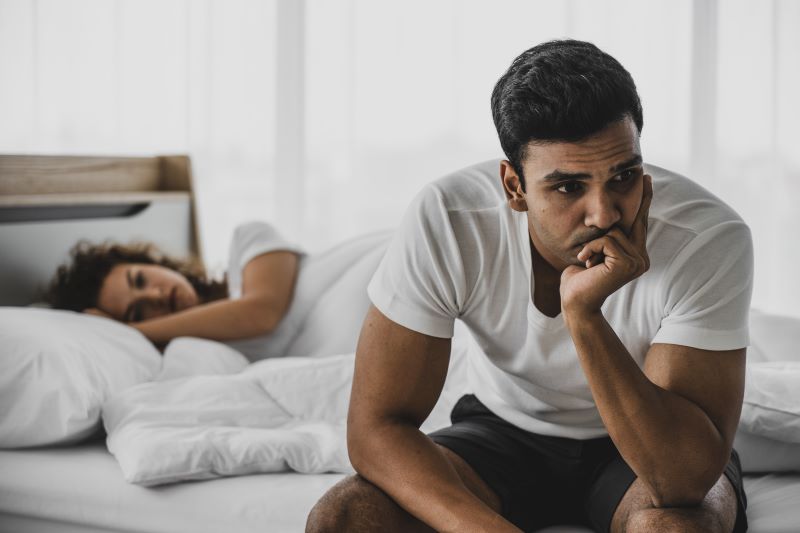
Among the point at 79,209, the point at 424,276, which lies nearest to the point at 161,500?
the point at 424,276

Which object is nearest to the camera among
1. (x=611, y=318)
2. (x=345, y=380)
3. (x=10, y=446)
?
(x=611, y=318)

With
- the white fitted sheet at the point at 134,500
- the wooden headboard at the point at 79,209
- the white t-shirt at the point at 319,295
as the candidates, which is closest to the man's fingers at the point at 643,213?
the white fitted sheet at the point at 134,500

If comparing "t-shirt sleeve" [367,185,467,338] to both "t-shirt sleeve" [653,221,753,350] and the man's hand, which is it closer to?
the man's hand

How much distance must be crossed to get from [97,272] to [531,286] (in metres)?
1.30

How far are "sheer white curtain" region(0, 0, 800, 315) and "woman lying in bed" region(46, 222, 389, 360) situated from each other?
917mm

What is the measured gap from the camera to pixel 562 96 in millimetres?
1106

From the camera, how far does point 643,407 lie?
1.11 m

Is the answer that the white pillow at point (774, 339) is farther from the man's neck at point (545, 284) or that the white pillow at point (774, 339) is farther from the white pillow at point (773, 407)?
the man's neck at point (545, 284)

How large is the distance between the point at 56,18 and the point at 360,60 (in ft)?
3.84

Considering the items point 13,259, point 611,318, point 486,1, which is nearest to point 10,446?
point 13,259

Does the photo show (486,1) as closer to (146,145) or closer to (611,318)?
(146,145)

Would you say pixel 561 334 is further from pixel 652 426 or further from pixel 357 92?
pixel 357 92

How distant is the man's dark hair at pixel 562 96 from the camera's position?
1099mm

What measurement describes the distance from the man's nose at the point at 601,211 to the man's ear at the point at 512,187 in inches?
4.9
